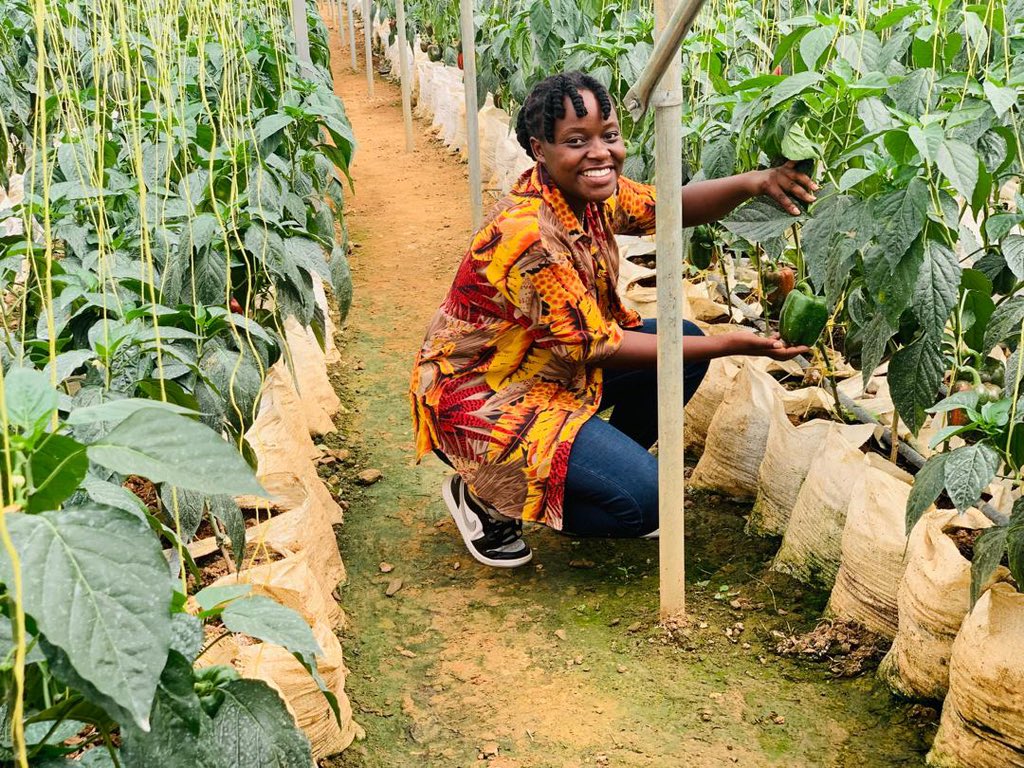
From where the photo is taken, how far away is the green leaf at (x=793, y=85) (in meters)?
2.16

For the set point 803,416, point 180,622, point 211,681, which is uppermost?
point 180,622

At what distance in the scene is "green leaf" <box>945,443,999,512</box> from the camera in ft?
6.06

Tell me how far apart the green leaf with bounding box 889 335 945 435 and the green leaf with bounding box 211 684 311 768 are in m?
1.40

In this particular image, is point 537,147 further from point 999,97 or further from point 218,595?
point 218,595

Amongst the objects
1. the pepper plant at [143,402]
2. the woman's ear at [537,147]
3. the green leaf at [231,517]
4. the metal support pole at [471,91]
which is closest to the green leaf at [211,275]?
the pepper plant at [143,402]

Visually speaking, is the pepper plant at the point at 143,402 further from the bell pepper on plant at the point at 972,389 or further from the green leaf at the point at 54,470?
the bell pepper on plant at the point at 972,389

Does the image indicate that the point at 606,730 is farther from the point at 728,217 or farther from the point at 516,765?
the point at 728,217

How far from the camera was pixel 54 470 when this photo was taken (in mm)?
1047

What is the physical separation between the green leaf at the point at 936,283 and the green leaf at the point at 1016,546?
38cm

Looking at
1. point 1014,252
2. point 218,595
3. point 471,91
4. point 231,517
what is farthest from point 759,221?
A: point 471,91

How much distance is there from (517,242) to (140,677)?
1.75 m

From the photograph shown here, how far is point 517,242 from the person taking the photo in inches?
99.8

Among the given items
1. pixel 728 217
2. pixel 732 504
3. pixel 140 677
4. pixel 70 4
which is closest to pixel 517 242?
pixel 728 217

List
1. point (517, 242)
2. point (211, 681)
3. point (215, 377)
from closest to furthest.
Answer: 1. point (211, 681)
2. point (215, 377)
3. point (517, 242)
